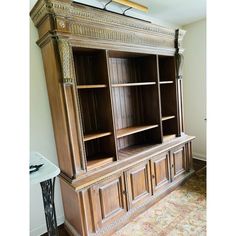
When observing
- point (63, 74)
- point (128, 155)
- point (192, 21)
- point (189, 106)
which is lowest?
point (128, 155)

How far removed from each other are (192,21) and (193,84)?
3.70 feet

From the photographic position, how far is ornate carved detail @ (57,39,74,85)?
1566 mm

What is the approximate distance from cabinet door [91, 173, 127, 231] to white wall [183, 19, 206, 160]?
7.32 feet

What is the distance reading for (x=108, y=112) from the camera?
202cm

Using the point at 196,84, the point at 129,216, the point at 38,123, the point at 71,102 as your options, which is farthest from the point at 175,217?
the point at 196,84

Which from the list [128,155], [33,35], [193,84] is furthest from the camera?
[193,84]

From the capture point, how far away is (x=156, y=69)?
2463 millimetres

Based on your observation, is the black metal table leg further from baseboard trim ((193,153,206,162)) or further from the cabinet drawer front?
baseboard trim ((193,153,206,162))

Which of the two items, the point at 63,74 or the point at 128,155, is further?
the point at 128,155

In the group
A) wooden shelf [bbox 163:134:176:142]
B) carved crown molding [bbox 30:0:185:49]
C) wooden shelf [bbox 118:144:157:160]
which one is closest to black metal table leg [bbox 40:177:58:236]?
wooden shelf [bbox 118:144:157:160]

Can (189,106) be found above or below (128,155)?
above

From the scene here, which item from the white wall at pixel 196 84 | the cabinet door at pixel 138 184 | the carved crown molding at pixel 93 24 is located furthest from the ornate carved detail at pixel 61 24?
the white wall at pixel 196 84

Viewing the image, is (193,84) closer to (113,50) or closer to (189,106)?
(189,106)
